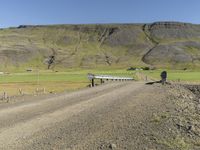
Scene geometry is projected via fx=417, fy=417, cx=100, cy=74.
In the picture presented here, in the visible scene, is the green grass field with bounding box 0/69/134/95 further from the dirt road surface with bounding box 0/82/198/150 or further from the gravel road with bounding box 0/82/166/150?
the dirt road surface with bounding box 0/82/198/150

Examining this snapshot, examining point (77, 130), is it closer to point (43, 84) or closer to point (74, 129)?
point (74, 129)

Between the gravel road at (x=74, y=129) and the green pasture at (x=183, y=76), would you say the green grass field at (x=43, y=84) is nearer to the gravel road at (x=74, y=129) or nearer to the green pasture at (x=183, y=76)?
the green pasture at (x=183, y=76)

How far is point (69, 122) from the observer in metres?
18.8

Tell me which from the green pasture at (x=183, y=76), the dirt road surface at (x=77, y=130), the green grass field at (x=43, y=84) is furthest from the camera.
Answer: the green pasture at (x=183, y=76)

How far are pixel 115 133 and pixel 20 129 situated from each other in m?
3.84

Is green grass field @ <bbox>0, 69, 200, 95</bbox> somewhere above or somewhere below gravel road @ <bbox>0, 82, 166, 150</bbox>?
below

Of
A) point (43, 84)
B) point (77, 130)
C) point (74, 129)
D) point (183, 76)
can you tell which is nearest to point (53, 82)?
point (43, 84)

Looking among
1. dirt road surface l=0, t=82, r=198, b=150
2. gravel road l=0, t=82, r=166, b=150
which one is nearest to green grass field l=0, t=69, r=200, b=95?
gravel road l=0, t=82, r=166, b=150

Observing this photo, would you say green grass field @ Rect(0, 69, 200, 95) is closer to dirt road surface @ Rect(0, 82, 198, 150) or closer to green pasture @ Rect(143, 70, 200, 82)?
green pasture @ Rect(143, 70, 200, 82)

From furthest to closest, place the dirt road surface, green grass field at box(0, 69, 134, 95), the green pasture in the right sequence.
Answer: the green pasture
green grass field at box(0, 69, 134, 95)
the dirt road surface

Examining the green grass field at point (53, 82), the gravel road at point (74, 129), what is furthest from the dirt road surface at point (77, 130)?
the green grass field at point (53, 82)

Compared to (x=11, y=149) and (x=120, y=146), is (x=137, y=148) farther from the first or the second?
(x=11, y=149)

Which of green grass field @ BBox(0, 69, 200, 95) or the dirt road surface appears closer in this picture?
the dirt road surface

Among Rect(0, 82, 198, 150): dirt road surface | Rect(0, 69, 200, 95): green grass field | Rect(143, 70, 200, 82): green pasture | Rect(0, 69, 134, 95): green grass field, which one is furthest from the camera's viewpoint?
Rect(143, 70, 200, 82): green pasture
